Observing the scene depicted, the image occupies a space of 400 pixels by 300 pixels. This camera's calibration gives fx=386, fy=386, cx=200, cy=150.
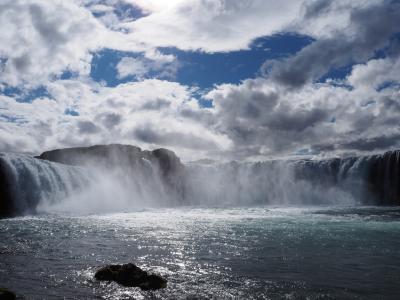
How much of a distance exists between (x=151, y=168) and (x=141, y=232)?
5192cm

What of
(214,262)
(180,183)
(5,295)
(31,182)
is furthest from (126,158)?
(5,295)

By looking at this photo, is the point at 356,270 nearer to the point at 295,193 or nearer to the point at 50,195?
the point at 50,195

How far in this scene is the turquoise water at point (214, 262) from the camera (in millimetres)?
10072

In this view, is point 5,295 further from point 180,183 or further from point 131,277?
point 180,183

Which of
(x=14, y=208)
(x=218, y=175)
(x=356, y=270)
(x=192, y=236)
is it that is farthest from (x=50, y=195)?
(x=218, y=175)

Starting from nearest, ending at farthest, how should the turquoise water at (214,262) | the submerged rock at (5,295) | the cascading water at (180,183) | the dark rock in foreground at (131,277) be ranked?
the submerged rock at (5,295)
the turquoise water at (214,262)
the dark rock in foreground at (131,277)
the cascading water at (180,183)

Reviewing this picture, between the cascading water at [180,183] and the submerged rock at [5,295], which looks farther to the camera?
the cascading water at [180,183]

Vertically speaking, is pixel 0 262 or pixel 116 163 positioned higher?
pixel 116 163

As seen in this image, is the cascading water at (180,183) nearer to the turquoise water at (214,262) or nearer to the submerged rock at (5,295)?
the turquoise water at (214,262)

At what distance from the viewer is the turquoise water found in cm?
1007

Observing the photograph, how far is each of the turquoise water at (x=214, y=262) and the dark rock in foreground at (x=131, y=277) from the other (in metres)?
0.28

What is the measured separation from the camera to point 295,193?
73875mm

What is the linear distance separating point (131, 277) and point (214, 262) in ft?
12.9

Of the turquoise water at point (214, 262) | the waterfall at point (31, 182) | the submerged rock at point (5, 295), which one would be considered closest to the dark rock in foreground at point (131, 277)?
the turquoise water at point (214, 262)
